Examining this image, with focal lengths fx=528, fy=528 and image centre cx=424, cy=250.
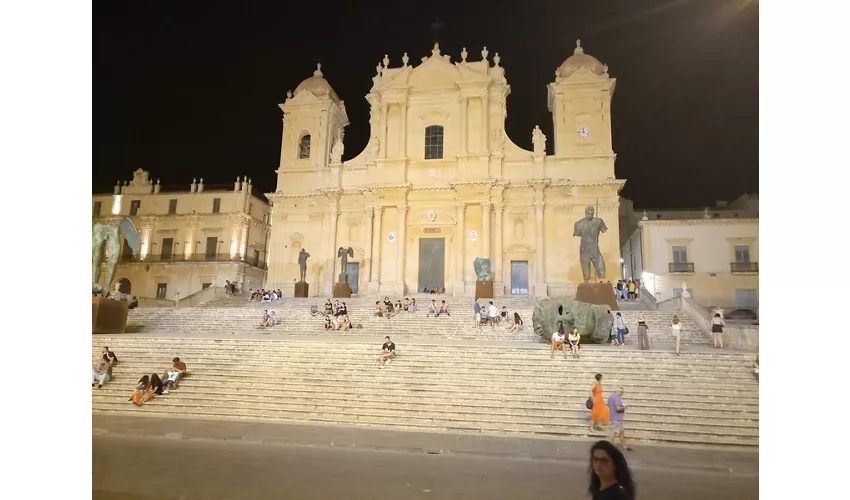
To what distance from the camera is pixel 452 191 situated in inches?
922

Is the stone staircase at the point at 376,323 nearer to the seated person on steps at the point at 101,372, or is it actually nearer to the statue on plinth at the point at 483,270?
the statue on plinth at the point at 483,270

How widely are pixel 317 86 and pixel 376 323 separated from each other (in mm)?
15774

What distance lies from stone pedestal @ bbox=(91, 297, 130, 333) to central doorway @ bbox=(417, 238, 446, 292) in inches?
484

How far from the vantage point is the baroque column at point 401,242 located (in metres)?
22.8

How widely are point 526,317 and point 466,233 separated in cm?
851

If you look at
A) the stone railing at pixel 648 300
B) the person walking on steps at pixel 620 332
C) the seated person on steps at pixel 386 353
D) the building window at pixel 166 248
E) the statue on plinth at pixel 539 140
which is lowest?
the seated person on steps at pixel 386 353

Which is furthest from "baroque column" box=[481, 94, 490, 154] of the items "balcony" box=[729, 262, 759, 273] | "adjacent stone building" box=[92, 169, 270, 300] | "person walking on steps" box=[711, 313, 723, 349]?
"adjacent stone building" box=[92, 169, 270, 300]

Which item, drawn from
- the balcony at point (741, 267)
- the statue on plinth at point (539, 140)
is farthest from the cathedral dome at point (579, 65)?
the balcony at point (741, 267)

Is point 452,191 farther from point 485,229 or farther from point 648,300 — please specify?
point 648,300

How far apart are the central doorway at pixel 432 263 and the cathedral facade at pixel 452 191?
0.05 meters

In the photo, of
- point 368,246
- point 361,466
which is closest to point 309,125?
point 368,246

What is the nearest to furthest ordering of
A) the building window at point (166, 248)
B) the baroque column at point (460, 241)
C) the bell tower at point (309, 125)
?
the baroque column at point (460, 241), the bell tower at point (309, 125), the building window at point (166, 248)
